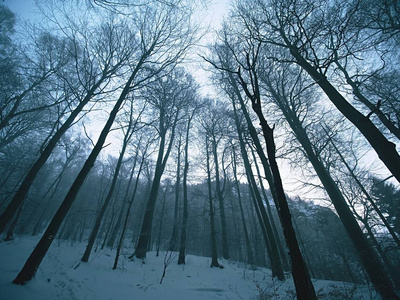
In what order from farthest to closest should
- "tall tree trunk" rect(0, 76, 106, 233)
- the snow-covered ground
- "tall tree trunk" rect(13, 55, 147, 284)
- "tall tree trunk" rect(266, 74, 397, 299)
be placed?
"tall tree trunk" rect(0, 76, 106, 233) < "tall tree trunk" rect(266, 74, 397, 299) < the snow-covered ground < "tall tree trunk" rect(13, 55, 147, 284)

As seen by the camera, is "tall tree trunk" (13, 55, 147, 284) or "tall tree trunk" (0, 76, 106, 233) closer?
"tall tree trunk" (13, 55, 147, 284)

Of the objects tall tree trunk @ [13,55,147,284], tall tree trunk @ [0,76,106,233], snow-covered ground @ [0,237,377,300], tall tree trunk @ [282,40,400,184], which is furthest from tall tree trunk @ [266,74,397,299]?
tall tree trunk @ [0,76,106,233]

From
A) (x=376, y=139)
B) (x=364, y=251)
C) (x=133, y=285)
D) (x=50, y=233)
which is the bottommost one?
(x=133, y=285)

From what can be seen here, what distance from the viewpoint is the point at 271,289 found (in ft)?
21.1

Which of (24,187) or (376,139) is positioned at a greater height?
(24,187)

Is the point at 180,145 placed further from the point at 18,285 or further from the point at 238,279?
the point at 18,285

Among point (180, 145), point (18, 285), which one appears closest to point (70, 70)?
point (180, 145)

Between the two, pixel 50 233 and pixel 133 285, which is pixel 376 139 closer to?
pixel 133 285

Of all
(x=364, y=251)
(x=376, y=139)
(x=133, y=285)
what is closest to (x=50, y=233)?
(x=133, y=285)

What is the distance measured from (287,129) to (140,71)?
855 centimetres

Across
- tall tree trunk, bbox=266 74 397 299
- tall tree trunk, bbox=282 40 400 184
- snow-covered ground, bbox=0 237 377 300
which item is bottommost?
snow-covered ground, bbox=0 237 377 300

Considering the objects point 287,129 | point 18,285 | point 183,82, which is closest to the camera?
point 18,285

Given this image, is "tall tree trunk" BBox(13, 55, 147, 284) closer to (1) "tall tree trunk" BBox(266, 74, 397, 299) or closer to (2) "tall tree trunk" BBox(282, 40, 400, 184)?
(2) "tall tree trunk" BBox(282, 40, 400, 184)

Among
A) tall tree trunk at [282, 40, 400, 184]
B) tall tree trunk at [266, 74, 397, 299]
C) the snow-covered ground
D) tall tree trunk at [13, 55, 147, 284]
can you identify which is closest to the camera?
tall tree trunk at [282, 40, 400, 184]
